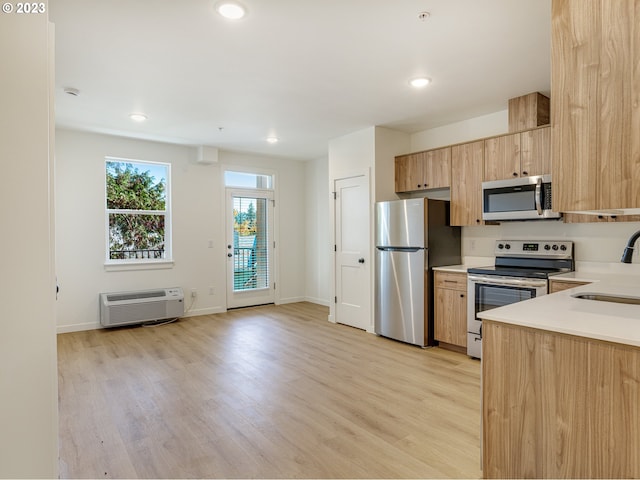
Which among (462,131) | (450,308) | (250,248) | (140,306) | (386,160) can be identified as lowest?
(140,306)

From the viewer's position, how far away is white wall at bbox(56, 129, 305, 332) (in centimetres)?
477

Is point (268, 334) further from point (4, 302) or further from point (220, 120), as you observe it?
point (4, 302)

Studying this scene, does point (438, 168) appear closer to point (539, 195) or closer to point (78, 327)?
point (539, 195)

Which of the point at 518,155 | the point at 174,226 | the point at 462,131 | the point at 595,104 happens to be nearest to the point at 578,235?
the point at 518,155

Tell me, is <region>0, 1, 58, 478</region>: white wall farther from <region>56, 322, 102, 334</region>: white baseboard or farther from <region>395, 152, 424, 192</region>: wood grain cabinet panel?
<region>56, 322, 102, 334</region>: white baseboard

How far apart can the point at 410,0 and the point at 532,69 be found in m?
1.48

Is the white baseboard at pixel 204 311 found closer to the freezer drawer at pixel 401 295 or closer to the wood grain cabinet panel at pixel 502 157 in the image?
the freezer drawer at pixel 401 295

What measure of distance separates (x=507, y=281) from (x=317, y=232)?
3.79 metres

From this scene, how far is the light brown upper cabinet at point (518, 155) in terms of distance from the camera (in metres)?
3.39

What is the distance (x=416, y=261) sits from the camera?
13.5 feet

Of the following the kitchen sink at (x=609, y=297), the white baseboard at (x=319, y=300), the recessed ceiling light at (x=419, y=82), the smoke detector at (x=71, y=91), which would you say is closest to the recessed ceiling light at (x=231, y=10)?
the recessed ceiling light at (x=419, y=82)

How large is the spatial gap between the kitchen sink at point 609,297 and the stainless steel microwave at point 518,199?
1313mm

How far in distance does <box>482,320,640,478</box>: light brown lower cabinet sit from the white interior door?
10.4 ft

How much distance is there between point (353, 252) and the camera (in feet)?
16.4
